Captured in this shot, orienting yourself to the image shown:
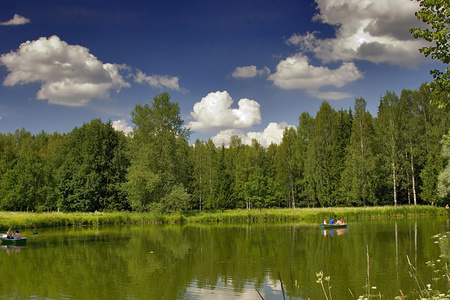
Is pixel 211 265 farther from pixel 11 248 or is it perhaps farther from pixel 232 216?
pixel 232 216

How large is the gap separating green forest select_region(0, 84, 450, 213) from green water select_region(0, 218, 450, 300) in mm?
19322

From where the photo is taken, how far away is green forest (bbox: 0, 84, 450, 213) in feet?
162

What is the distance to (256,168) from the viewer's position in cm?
6350

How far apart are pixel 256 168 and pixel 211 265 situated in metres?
44.5

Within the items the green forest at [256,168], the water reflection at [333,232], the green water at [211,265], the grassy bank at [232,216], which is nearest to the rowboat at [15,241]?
the green water at [211,265]

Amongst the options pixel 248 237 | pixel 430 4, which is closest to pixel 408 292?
pixel 430 4

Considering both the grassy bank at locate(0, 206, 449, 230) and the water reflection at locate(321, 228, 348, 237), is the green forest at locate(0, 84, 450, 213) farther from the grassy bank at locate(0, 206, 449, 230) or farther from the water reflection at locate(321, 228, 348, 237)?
the water reflection at locate(321, 228, 348, 237)

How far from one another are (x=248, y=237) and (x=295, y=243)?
5.47 meters

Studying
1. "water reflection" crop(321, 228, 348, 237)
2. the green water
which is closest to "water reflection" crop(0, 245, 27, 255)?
the green water

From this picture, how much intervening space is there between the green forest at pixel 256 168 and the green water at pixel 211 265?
1932 cm

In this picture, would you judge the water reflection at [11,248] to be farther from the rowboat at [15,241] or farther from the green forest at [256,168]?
the green forest at [256,168]

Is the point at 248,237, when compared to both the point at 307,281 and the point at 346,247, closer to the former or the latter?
the point at 346,247

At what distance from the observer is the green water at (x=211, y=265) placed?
14.3 m

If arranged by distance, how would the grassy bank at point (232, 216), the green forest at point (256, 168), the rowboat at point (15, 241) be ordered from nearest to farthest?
the rowboat at point (15, 241), the grassy bank at point (232, 216), the green forest at point (256, 168)
